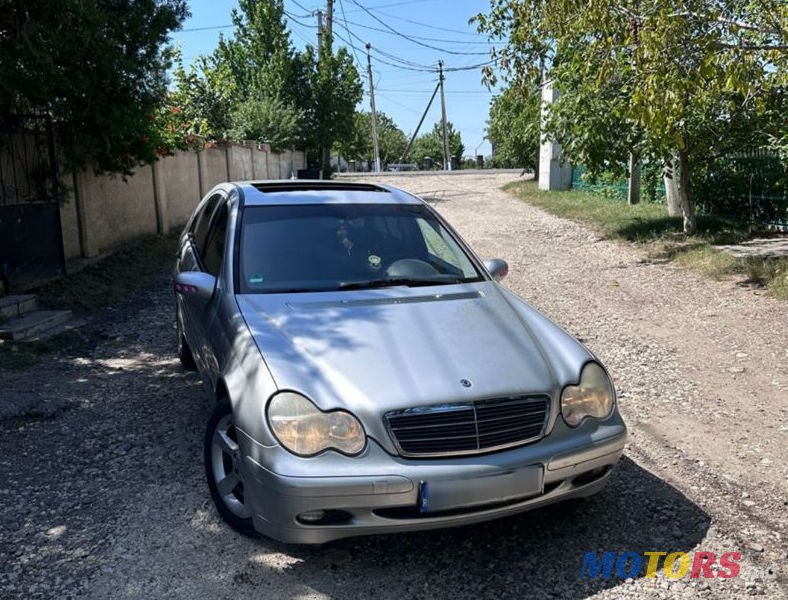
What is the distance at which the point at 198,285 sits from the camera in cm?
416

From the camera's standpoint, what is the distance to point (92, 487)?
3.98 meters

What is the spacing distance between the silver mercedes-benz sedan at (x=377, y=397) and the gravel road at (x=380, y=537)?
0.28 meters

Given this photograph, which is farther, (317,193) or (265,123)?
(265,123)

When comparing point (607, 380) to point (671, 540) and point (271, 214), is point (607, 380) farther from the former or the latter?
point (271, 214)

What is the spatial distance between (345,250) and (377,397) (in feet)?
4.97

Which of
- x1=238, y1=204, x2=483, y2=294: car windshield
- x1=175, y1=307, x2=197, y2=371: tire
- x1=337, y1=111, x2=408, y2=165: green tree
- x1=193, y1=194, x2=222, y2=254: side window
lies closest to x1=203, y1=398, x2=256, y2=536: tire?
x1=238, y1=204, x2=483, y2=294: car windshield

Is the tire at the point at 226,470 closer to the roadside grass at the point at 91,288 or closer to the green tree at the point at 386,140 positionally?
the roadside grass at the point at 91,288

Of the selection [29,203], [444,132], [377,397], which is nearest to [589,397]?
[377,397]

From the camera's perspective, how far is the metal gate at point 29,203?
8.62 m

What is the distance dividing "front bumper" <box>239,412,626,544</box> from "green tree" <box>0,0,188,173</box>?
5.64 m

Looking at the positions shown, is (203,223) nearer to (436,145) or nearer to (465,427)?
(465,427)

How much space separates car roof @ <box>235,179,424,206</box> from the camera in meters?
4.60

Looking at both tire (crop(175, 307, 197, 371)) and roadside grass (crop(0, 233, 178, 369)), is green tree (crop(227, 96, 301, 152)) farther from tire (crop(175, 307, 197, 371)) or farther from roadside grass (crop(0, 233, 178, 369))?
tire (crop(175, 307, 197, 371))

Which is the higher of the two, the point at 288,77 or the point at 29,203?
the point at 288,77
